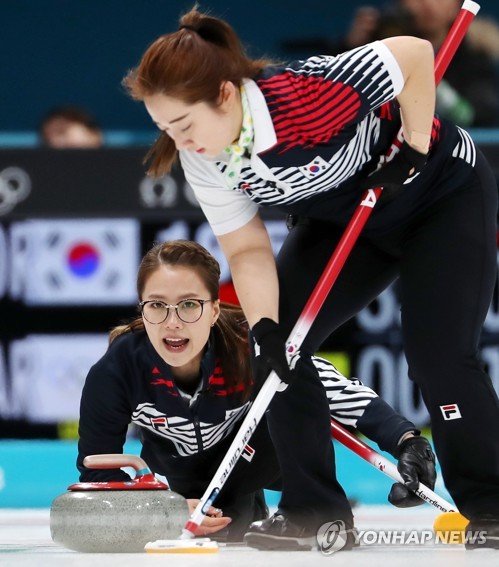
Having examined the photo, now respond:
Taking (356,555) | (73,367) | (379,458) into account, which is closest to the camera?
(356,555)

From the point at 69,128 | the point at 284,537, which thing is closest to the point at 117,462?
the point at 284,537

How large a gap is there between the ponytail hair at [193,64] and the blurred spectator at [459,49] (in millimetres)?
3300

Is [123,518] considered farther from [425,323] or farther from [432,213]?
[432,213]

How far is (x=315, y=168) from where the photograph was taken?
2.53m

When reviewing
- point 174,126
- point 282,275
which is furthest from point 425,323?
point 174,126

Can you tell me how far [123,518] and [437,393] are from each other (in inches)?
27.7

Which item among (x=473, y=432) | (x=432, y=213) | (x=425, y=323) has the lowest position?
(x=473, y=432)

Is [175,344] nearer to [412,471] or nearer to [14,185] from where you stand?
[412,471]

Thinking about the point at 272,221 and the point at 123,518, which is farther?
the point at 272,221

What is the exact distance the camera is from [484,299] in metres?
2.61

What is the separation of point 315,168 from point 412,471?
0.86 metres

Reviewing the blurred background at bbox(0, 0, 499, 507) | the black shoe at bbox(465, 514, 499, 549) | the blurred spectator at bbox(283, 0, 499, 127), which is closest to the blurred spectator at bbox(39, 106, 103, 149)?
the blurred background at bbox(0, 0, 499, 507)

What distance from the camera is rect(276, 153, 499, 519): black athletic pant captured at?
2.54 meters

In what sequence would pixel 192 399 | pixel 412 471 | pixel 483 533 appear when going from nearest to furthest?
pixel 483 533 → pixel 412 471 → pixel 192 399
